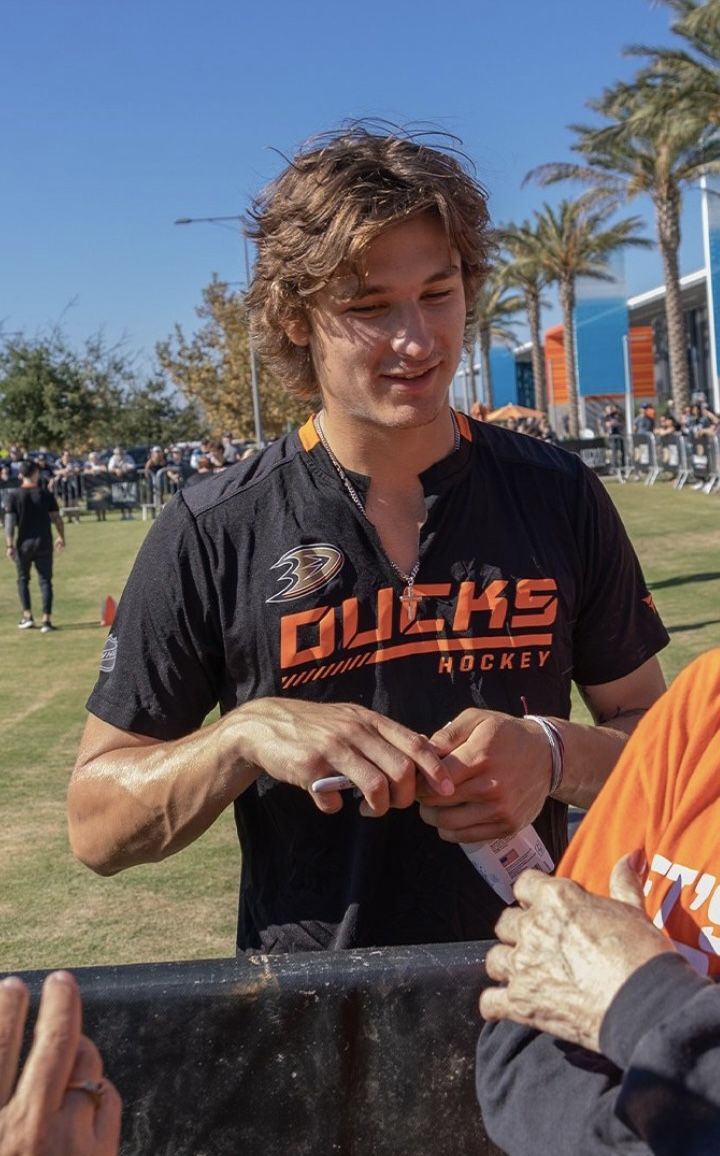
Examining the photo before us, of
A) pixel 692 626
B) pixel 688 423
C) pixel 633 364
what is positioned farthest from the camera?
pixel 633 364

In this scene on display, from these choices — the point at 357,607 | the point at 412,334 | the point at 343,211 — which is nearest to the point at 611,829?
the point at 357,607

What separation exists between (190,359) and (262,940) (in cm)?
6108

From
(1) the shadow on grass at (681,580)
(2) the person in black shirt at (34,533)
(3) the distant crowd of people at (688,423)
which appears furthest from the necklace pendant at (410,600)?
(3) the distant crowd of people at (688,423)

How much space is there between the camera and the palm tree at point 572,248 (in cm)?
4500

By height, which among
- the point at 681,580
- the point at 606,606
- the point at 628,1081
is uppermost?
the point at 606,606

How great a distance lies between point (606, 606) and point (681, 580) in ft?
42.1

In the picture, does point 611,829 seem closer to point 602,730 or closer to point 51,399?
point 602,730

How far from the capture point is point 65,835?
7.16 metres

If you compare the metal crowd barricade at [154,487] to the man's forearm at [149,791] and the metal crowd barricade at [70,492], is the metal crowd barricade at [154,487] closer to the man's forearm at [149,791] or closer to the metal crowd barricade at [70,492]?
the metal crowd barricade at [70,492]

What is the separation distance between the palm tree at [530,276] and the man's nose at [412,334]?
44908 millimetres

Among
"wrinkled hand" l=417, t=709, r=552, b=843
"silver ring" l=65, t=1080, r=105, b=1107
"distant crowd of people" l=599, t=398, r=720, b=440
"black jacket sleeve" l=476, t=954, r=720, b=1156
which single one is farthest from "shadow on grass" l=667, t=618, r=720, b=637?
"distant crowd of people" l=599, t=398, r=720, b=440

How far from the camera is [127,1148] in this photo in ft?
6.10

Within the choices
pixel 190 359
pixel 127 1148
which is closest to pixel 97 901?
pixel 127 1148

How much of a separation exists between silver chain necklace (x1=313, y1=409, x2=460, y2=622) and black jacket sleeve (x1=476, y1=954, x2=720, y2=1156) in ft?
2.67
